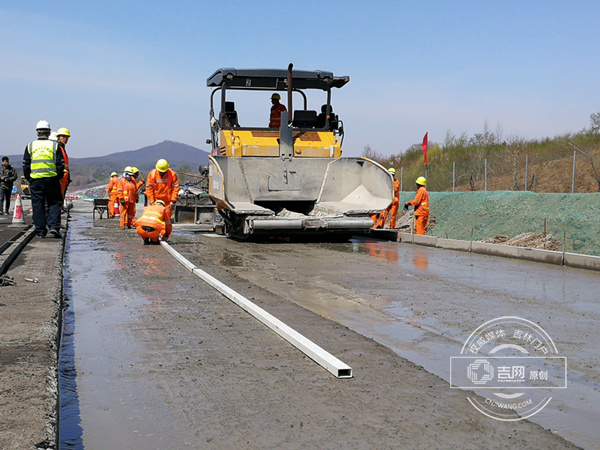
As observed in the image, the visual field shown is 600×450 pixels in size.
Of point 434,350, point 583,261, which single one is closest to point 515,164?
point 583,261

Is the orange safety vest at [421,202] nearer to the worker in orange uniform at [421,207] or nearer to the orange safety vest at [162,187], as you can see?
the worker in orange uniform at [421,207]

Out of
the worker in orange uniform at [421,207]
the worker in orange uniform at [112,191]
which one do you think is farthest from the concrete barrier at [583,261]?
the worker in orange uniform at [112,191]

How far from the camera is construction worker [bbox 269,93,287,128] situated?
50.0ft

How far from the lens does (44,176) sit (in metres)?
11.8

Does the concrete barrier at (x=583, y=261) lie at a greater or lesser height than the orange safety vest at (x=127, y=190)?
lesser

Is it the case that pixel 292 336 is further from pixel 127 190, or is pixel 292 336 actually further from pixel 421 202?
pixel 127 190

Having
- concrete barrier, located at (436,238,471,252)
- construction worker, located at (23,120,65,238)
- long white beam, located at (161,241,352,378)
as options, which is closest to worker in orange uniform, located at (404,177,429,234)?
concrete barrier, located at (436,238,471,252)

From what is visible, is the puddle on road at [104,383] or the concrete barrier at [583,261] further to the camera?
the concrete barrier at [583,261]

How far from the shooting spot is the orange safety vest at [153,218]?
12.4m

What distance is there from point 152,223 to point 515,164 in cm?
1786

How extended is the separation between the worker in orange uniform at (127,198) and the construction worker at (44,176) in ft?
15.7

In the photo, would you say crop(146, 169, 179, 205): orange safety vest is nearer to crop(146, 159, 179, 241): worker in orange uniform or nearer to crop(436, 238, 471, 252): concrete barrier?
crop(146, 159, 179, 241): worker in orange uniform

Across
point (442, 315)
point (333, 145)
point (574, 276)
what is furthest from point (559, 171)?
point (442, 315)

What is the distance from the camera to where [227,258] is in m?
11.0
